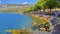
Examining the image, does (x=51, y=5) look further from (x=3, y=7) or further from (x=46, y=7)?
(x=3, y=7)

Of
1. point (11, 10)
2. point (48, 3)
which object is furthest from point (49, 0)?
point (11, 10)

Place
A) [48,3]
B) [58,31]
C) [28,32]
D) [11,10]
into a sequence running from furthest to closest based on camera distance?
[11,10] < [48,3] < [28,32] < [58,31]

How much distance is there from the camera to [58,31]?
6672mm

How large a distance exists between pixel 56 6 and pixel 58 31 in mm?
37578

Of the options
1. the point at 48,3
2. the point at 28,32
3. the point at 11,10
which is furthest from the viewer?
the point at 11,10

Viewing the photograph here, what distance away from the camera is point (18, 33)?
37.2 ft

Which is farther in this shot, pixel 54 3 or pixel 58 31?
pixel 54 3

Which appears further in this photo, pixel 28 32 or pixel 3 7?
pixel 3 7

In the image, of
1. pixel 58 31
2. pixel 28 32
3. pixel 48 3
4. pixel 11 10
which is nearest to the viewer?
pixel 58 31

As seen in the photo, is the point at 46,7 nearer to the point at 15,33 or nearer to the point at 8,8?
the point at 15,33

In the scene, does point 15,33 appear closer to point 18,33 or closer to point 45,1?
point 18,33

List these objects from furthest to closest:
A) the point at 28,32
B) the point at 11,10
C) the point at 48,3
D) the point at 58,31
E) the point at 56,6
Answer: the point at 11,10
the point at 56,6
the point at 48,3
the point at 28,32
the point at 58,31

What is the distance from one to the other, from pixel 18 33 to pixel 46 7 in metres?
32.6

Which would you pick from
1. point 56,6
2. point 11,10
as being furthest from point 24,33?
point 11,10
